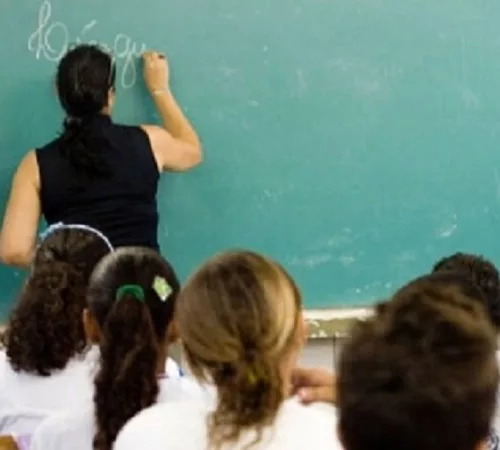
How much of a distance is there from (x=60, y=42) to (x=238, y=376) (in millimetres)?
1324

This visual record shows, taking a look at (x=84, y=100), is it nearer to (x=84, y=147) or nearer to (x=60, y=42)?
(x=84, y=147)

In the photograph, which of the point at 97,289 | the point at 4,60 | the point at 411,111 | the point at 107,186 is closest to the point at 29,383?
the point at 97,289

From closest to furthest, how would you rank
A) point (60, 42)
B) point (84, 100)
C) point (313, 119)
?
point (84, 100) → point (60, 42) → point (313, 119)

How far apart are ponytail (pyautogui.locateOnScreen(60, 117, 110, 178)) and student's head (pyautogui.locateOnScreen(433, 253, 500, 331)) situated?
0.76 metres

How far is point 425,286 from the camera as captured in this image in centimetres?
105

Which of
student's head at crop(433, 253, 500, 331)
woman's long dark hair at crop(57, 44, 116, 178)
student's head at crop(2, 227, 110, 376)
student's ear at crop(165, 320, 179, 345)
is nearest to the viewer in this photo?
student's ear at crop(165, 320, 179, 345)

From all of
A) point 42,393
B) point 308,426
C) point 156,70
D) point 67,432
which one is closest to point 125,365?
point 67,432

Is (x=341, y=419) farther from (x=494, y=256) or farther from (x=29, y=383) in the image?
(x=494, y=256)

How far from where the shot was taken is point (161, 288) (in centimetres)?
176

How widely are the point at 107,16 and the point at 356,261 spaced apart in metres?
0.81

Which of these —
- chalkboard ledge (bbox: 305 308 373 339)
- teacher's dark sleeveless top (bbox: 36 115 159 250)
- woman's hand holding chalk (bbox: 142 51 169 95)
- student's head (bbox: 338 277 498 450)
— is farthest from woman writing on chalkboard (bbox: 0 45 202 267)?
student's head (bbox: 338 277 498 450)

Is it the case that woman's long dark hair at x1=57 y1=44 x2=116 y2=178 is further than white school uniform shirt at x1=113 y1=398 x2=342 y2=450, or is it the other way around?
woman's long dark hair at x1=57 y1=44 x2=116 y2=178

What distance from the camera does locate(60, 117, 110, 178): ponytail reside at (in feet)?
7.99

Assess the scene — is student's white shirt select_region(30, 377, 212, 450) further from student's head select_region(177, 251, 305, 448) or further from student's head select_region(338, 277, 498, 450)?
student's head select_region(338, 277, 498, 450)
